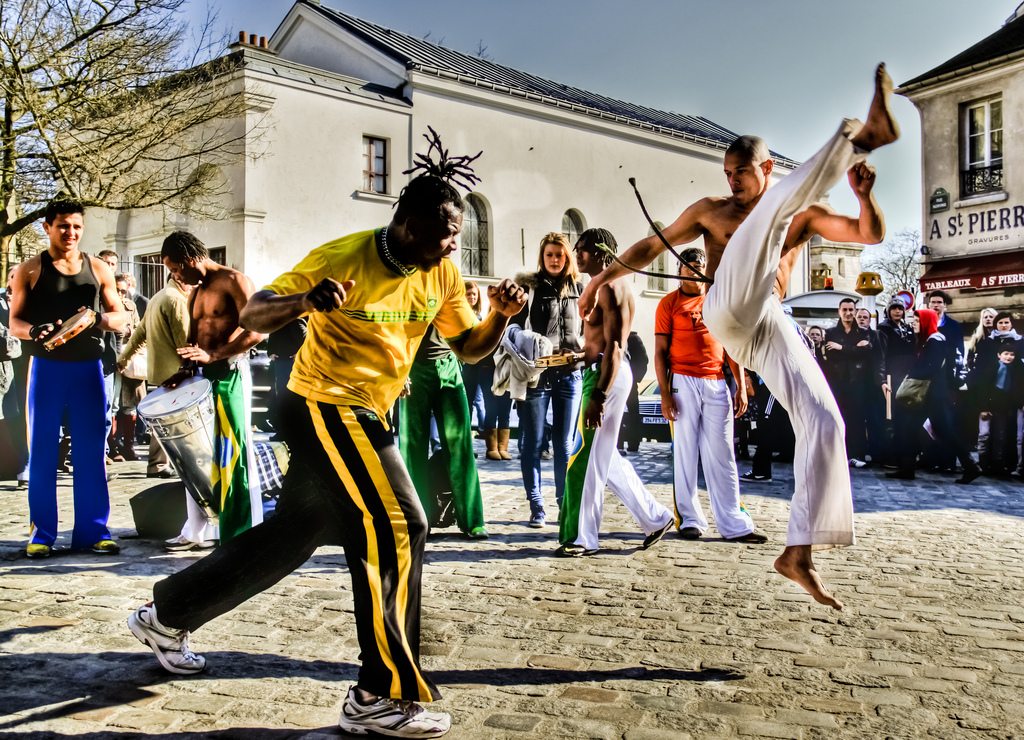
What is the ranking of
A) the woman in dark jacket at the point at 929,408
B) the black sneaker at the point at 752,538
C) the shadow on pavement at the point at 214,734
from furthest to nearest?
the woman in dark jacket at the point at 929,408 → the black sneaker at the point at 752,538 → the shadow on pavement at the point at 214,734

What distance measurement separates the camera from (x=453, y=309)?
4.30 m

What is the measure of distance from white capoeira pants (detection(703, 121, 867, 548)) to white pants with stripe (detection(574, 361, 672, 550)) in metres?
2.46

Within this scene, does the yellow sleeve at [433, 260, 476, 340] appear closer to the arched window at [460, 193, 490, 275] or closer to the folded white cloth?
the folded white cloth

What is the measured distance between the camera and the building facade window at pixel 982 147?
91.0 ft

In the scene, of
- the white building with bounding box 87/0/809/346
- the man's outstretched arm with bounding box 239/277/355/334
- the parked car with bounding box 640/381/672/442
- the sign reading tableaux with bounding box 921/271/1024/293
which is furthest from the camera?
the white building with bounding box 87/0/809/346

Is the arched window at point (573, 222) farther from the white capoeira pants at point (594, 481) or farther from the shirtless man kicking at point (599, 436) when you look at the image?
the white capoeira pants at point (594, 481)

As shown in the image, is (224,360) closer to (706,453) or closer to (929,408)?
(706,453)

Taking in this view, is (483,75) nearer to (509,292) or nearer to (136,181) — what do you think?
(136,181)

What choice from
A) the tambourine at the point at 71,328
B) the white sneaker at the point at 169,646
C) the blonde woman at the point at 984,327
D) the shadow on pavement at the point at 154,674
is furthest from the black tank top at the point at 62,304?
the blonde woman at the point at 984,327

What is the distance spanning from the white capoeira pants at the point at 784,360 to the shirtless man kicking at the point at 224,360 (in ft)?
10.5

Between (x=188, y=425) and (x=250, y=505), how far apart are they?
632mm

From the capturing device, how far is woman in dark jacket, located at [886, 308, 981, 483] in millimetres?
12234

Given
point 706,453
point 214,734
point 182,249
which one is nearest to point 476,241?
point 706,453

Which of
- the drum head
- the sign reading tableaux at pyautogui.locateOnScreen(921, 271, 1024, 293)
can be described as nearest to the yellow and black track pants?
the drum head
